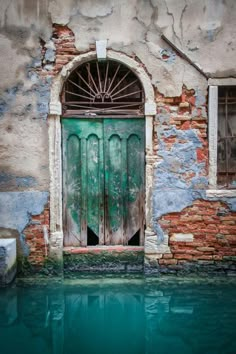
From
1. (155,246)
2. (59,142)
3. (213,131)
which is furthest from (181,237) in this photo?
(59,142)

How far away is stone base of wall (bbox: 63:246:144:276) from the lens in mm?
5367

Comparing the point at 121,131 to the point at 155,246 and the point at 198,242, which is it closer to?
the point at 155,246

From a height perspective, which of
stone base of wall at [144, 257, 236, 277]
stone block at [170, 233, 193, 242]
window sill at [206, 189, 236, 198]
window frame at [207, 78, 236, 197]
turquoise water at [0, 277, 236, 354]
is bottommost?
turquoise water at [0, 277, 236, 354]

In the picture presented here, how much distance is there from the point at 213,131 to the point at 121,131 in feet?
4.32

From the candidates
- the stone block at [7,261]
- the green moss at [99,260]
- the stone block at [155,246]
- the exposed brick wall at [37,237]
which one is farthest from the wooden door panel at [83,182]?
the stone block at [7,261]

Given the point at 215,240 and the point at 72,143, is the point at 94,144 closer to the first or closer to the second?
the point at 72,143

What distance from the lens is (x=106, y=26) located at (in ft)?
16.7

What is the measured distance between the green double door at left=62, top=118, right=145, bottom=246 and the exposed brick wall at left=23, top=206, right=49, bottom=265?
1.12ft

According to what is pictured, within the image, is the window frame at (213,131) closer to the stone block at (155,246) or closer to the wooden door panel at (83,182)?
the stone block at (155,246)

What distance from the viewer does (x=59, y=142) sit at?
5285 millimetres

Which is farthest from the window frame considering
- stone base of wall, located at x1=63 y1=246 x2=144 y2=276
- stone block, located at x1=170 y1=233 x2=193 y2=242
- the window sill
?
stone base of wall, located at x1=63 y1=246 x2=144 y2=276

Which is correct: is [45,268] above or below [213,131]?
below

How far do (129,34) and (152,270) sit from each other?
11.0 ft

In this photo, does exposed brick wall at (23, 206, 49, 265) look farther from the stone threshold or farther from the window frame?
the window frame
